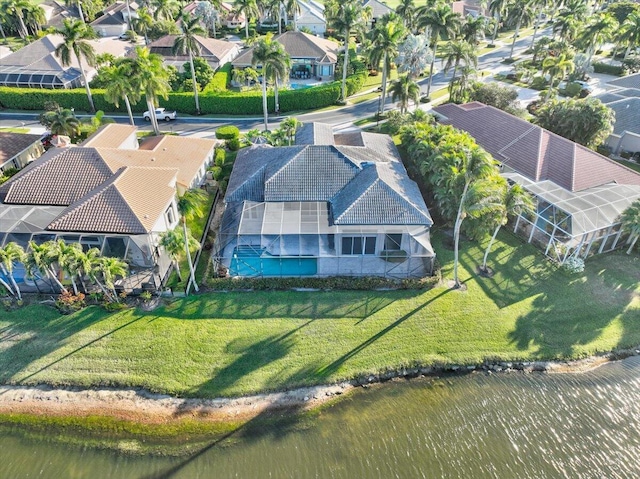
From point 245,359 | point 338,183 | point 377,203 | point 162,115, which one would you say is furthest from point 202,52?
point 245,359

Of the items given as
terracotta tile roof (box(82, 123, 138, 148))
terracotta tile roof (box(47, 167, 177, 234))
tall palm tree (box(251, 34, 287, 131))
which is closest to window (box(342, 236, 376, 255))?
terracotta tile roof (box(47, 167, 177, 234))

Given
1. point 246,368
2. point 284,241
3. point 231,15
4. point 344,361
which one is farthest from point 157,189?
point 231,15

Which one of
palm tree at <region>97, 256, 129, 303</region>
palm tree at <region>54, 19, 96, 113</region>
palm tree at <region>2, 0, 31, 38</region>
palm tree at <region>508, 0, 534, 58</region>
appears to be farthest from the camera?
palm tree at <region>2, 0, 31, 38</region>

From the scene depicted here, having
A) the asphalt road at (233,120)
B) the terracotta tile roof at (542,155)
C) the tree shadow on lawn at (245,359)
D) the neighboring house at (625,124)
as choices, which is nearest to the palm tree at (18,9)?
the asphalt road at (233,120)

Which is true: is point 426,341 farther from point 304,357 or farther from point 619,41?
point 619,41

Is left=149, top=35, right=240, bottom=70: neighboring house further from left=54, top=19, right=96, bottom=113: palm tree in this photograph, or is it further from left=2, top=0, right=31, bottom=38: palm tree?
left=2, top=0, right=31, bottom=38: palm tree
